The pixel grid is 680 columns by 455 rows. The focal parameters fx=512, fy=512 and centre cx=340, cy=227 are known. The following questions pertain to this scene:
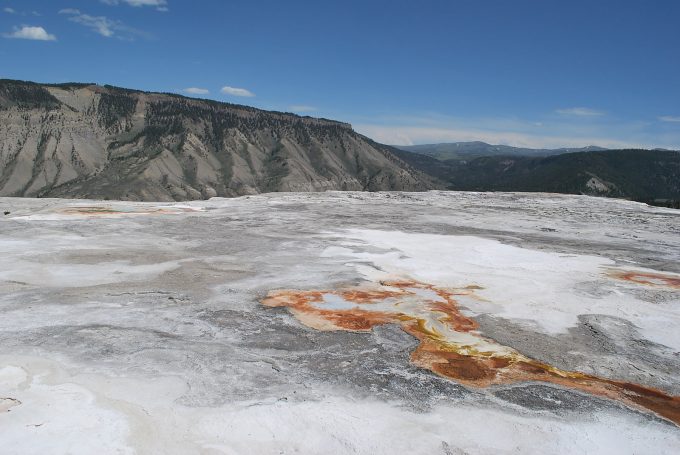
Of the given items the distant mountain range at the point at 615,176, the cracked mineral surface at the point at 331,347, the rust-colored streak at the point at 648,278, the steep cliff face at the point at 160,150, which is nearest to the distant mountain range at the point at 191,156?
the steep cliff face at the point at 160,150

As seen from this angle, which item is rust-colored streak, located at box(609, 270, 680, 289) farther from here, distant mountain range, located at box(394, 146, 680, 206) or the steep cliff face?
distant mountain range, located at box(394, 146, 680, 206)

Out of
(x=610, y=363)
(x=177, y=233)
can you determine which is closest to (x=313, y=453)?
(x=610, y=363)

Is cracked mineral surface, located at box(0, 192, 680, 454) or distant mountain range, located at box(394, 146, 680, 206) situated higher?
distant mountain range, located at box(394, 146, 680, 206)

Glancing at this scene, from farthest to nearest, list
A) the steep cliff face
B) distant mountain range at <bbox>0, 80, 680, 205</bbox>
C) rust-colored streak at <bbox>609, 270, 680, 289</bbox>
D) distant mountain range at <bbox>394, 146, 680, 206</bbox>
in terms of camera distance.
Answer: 1. distant mountain range at <bbox>394, 146, 680, 206</bbox>
2. distant mountain range at <bbox>0, 80, 680, 205</bbox>
3. the steep cliff face
4. rust-colored streak at <bbox>609, 270, 680, 289</bbox>

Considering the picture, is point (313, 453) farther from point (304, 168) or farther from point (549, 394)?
point (304, 168)

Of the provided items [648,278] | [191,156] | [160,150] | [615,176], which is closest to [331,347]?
[648,278]

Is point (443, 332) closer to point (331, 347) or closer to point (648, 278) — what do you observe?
point (331, 347)

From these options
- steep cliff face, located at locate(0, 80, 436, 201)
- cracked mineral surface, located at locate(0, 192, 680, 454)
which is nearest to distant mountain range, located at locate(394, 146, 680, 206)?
steep cliff face, located at locate(0, 80, 436, 201)
